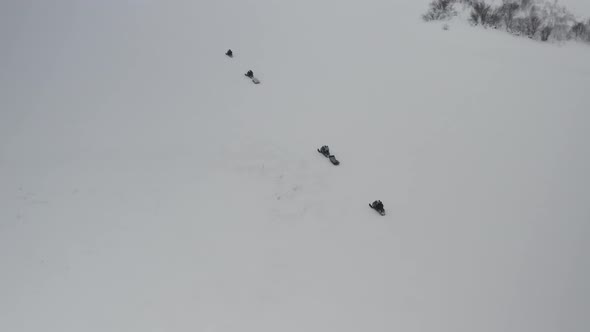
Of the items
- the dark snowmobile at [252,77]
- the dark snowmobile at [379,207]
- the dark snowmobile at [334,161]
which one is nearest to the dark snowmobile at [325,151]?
the dark snowmobile at [334,161]

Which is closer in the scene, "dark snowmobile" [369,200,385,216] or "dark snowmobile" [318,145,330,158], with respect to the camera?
"dark snowmobile" [369,200,385,216]

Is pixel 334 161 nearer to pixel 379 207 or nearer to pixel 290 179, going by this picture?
pixel 290 179

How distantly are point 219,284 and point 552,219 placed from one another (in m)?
6.72

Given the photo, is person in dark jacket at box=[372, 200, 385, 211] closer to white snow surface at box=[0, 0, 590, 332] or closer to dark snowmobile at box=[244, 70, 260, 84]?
white snow surface at box=[0, 0, 590, 332]

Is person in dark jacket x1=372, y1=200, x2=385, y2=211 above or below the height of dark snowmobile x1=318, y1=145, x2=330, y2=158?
below

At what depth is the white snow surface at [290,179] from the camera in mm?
7246

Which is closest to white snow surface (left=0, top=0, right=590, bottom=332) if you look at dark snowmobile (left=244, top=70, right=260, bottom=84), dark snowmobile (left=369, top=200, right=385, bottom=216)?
dark snowmobile (left=369, top=200, right=385, bottom=216)

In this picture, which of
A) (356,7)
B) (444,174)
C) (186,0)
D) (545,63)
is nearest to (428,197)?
(444,174)

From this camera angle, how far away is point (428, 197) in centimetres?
925

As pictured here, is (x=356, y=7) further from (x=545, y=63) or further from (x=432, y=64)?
(x=545, y=63)

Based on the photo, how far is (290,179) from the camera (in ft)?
32.7

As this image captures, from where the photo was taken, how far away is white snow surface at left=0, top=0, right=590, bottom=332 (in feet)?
23.8

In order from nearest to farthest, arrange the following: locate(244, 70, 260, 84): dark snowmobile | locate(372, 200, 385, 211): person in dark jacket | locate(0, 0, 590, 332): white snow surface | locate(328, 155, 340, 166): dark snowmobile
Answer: locate(0, 0, 590, 332): white snow surface
locate(372, 200, 385, 211): person in dark jacket
locate(328, 155, 340, 166): dark snowmobile
locate(244, 70, 260, 84): dark snowmobile

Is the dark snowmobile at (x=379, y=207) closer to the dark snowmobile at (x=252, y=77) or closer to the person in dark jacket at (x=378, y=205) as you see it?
the person in dark jacket at (x=378, y=205)
